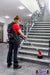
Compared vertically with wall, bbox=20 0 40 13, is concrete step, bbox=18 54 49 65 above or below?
below

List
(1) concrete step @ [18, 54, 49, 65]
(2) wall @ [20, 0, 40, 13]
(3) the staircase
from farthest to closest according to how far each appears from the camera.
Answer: (2) wall @ [20, 0, 40, 13]
(3) the staircase
(1) concrete step @ [18, 54, 49, 65]

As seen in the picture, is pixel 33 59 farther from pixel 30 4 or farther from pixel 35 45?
pixel 30 4

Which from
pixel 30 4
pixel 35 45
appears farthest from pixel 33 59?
pixel 30 4

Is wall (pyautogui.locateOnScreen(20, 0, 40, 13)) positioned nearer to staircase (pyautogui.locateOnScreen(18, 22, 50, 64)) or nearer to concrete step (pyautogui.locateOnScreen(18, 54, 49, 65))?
staircase (pyautogui.locateOnScreen(18, 22, 50, 64))

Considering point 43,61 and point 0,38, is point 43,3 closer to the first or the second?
point 0,38

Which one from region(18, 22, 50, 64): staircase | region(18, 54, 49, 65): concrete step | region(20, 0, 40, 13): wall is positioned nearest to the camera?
region(18, 54, 49, 65): concrete step

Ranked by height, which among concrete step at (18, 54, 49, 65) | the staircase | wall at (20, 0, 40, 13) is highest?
wall at (20, 0, 40, 13)

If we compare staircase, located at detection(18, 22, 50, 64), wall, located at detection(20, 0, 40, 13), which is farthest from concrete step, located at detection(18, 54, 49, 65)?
wall, located at detection(20, 0, 40, 13)

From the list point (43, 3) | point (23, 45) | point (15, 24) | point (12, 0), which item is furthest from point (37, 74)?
point (43, 3)

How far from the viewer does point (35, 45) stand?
4469 mm

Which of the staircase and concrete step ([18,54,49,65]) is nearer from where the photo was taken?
concrete step ([18,54,49,65])

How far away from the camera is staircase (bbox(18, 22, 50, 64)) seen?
3654 millimetres

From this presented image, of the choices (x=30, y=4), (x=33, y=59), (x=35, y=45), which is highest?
(x=30, y=4)

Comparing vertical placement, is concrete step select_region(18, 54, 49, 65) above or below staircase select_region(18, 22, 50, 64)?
below
